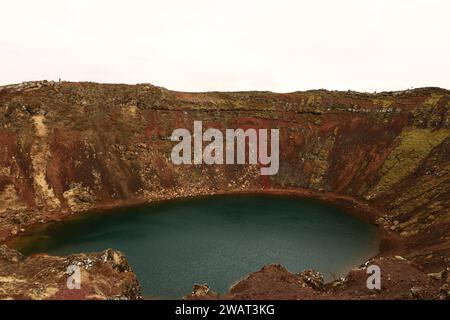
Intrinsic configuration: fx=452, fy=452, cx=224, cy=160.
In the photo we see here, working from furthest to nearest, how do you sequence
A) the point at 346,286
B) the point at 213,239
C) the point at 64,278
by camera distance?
the point at 213,239, the point at 346,286, the point at 64,278

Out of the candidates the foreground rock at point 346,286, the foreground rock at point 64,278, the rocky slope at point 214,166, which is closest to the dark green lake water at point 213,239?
the rocky slope at point 214,166
